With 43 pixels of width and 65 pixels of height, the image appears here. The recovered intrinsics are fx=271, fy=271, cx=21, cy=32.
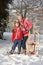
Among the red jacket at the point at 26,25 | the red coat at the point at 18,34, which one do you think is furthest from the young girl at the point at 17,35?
the red jacket at the point at 26,25

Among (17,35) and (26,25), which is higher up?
(26,25)

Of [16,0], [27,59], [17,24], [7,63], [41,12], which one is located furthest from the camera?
[41,12]

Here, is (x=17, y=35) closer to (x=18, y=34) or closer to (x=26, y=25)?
(x=18, y=34)

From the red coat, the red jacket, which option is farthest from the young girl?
the red jacket

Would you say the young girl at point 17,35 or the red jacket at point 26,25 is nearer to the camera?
the red jacket at point 26,25

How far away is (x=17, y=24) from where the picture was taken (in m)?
11.2

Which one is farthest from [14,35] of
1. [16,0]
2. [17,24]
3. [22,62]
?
[16,0]

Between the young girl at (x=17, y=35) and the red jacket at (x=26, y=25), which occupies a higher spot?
Result: the red jacket at (x=26, y=25)

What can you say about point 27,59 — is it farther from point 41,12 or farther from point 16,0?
point 41,12

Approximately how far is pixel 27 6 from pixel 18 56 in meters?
22.3

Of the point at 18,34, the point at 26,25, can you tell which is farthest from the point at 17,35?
the point at 26,25

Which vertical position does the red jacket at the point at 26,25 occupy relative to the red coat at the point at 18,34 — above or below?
above

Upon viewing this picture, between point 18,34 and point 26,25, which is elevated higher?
point 26,25

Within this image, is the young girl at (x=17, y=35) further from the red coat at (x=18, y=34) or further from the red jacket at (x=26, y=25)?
the red jacket at (x=26, y=25)
